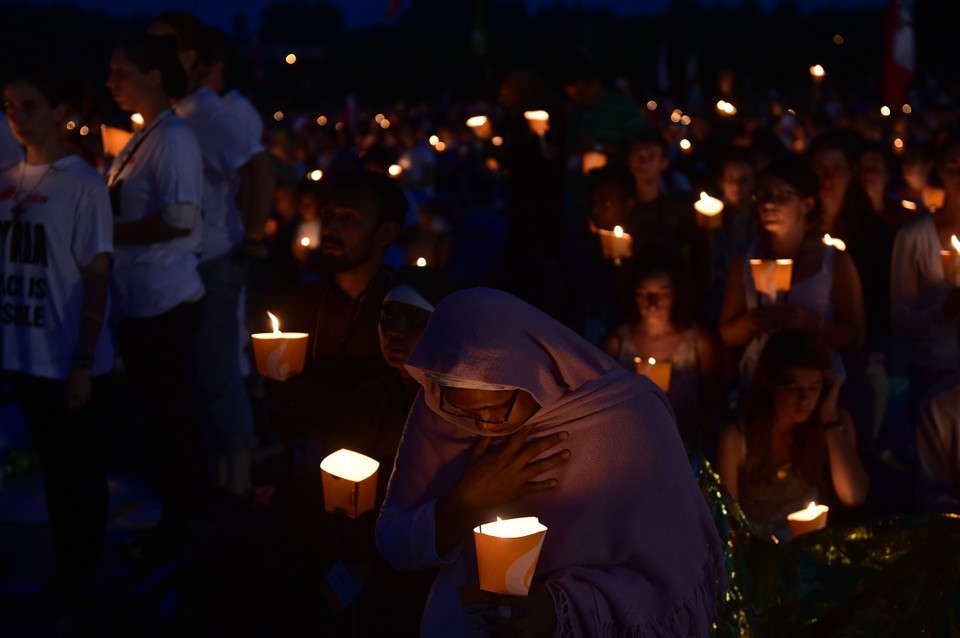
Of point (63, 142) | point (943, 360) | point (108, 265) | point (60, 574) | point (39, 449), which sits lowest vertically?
point (60, 574)

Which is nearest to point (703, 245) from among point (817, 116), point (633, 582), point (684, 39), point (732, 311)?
point (732, 311)

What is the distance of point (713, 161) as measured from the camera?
10.3 m

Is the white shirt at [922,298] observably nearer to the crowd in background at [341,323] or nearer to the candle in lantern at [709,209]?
the crowd in background at [341,323]

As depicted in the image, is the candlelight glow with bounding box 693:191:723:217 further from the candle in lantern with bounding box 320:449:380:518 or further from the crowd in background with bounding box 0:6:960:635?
the candle in lantern with bounding box 320:449:380:518

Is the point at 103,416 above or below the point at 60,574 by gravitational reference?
above

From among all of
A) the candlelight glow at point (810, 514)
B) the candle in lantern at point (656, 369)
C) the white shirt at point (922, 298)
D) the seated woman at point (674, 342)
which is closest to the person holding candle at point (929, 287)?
the white shirt at point (922, 298)

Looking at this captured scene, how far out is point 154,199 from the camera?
5.30m

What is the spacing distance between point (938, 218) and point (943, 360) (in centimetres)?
65

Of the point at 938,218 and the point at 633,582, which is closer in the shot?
the point at 633,582

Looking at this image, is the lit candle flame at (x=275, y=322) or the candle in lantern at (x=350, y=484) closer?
the candle in lantern at (x=350, y=484)

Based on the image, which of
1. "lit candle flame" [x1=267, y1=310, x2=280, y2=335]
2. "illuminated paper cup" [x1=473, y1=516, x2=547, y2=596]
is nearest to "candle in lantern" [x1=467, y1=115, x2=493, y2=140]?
"lit candle flame" [x1=267, y1=310, x2=280, y2=335]

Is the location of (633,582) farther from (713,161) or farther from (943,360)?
(713,161)

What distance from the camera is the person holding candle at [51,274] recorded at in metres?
4.79

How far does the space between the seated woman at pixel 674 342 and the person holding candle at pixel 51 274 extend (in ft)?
7.66
